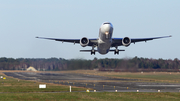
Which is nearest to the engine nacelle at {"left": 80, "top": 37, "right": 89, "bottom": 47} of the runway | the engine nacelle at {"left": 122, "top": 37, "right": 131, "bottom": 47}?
the engine nacelle at {"left": 122, "top": 37, "right": 131, "bottom": 47}

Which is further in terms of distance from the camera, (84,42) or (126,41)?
(84,42)

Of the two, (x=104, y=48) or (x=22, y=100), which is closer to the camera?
(x=22, y=100)

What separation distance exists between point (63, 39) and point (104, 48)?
25.0 feet

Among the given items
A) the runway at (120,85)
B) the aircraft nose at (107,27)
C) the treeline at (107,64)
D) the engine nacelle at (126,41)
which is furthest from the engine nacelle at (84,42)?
the treeline at (107,64)

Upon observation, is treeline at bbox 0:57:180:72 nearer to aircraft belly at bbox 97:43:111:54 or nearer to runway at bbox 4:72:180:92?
runway at bbox 4:72:180:92

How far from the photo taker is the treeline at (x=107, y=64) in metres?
79.0

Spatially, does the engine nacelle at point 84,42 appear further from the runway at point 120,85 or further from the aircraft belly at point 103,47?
the runway at point 120,85

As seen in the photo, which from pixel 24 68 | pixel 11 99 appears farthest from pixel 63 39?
pixel 24 68

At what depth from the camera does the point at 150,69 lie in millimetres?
94875

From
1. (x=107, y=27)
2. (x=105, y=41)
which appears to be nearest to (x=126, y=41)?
(x=105, y=41)

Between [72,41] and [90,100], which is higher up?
[72,41]

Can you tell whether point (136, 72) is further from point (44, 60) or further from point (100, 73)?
point (44, 60)

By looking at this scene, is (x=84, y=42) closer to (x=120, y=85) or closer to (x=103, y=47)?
(x=103, y=47)

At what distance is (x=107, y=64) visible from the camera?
98562 mm
